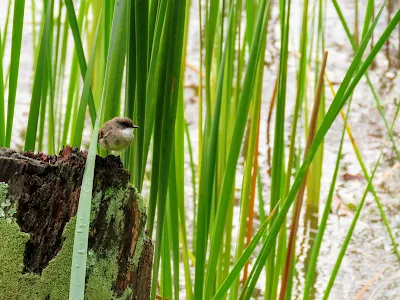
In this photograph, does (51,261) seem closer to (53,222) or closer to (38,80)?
(53,222)

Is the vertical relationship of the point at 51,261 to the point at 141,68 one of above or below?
below

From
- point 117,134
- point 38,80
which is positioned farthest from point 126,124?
point 38,80

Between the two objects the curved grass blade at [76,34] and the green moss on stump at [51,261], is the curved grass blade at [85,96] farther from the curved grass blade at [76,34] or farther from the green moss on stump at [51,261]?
the green moss on stump at [51,261]

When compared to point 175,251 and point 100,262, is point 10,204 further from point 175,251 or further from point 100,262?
point 175,251

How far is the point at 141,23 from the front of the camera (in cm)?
134

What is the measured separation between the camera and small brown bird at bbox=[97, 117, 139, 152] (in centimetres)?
164

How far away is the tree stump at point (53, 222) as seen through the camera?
4.41ft

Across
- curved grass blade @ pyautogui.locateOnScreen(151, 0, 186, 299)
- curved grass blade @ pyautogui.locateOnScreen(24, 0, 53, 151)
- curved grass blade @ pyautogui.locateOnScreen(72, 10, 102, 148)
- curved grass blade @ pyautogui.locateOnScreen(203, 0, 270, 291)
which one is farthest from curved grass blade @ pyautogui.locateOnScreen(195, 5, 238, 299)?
curved grass blade @ pyautogui.locateOnScreen(24, 0, 53, 151)

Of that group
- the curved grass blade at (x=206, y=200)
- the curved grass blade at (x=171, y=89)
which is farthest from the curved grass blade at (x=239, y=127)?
the curved grass blade at (x=171, y=89)

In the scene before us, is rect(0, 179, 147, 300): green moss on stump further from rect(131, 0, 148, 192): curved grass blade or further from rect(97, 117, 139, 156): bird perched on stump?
rect(97, 117, 139, 156): bird perched on stump

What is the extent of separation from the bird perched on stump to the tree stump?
232 mm

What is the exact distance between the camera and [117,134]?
174 centimetres

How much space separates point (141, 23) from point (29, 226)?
44cm

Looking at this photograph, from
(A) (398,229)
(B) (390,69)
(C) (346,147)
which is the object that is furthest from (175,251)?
(B) (390,69)
